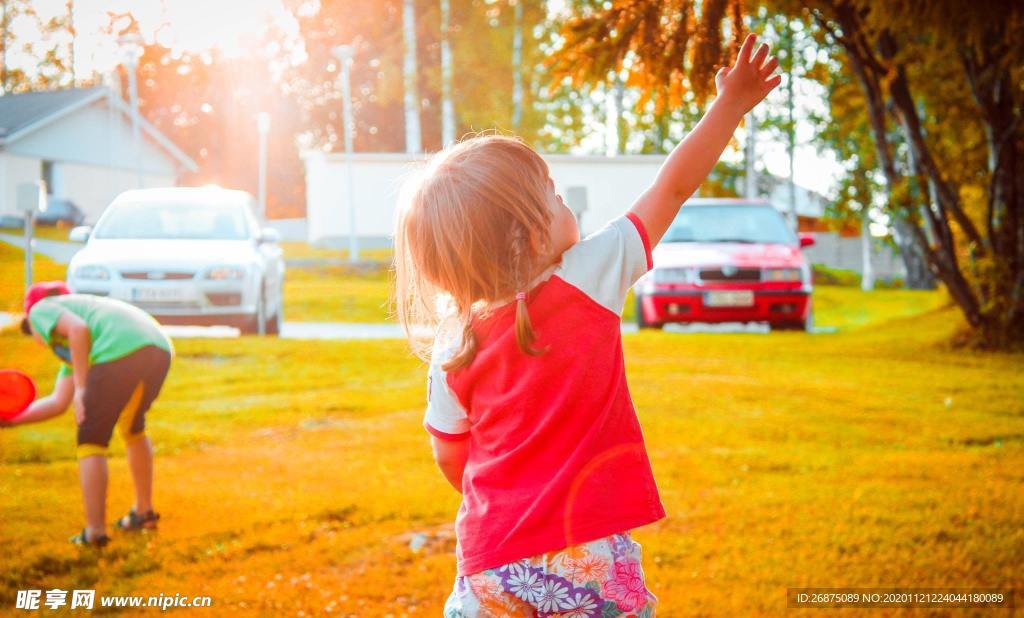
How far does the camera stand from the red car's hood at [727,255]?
452 inches

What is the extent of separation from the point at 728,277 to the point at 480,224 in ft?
32.9

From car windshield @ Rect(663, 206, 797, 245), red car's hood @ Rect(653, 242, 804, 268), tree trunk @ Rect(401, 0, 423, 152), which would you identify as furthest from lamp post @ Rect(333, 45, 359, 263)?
red car's hood @ Rect(653, 242, 804, 268)

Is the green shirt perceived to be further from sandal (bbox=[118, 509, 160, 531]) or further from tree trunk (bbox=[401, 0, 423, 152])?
tree trunk (bbox=[401, 0, 423, 152])

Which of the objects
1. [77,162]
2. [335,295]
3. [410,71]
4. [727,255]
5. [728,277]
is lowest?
[335,295]

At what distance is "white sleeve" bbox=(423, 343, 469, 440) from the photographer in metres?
1.83

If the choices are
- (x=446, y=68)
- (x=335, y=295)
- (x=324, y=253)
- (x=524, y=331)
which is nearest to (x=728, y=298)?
(x=335, y=295)

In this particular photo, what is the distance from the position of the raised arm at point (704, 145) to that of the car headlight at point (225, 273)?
811 centimetres

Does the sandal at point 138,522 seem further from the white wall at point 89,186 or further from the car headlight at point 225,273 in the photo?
the white wall at point 89,186

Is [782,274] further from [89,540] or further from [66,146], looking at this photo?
[89,540]

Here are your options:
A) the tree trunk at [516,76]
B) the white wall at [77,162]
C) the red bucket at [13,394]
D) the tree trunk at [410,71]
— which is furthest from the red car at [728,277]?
the tree trunk at [410,71]

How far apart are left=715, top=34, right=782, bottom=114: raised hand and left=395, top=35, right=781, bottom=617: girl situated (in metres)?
0.35

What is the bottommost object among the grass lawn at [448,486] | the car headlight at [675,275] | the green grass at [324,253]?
the green grass at [324,253]

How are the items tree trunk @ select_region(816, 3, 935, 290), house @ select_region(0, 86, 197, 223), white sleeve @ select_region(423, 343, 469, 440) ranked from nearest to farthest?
white sleeve @ select_region(423, 343, 469, 440), house @ select_region(0, 86, 197, 223), tree trunk @ select_region(816, 3, 935, 290)

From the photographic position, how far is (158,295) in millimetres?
9375
